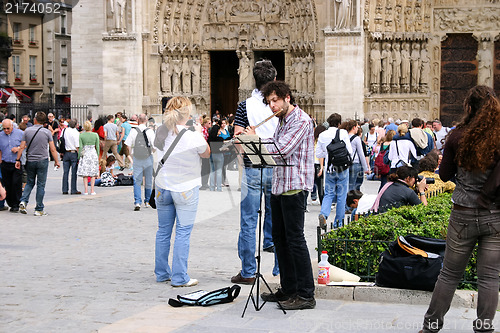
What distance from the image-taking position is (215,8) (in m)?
28.1

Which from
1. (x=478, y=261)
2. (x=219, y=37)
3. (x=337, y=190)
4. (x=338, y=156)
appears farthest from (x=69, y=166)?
(x=478, y=261)

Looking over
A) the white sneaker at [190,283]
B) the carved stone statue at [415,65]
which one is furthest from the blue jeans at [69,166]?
the carved stone statue at [415,65]

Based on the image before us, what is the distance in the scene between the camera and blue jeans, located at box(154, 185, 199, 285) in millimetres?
8406

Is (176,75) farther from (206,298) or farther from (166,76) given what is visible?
(206,298)

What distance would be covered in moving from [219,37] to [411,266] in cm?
2150

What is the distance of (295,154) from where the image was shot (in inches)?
291

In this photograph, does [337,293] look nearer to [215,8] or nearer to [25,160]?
[25,160]

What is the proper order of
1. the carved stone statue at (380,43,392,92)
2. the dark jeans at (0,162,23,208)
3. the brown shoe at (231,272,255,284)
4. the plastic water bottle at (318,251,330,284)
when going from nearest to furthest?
the plastic water bottle at (318,251,330,284) → the brown shoe at (231,272,255,284) → the dark jeans at (0,162,23,208) → the carved stone statue at (380,43,392,92)

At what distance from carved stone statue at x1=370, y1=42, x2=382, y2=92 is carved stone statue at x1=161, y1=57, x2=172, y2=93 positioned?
6844mm

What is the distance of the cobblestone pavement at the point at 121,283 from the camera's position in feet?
22.6

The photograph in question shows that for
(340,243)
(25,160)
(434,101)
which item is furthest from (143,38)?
(340,243)

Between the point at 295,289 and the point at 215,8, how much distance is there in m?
21.7

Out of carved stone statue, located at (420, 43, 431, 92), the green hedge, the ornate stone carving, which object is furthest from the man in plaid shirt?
the ornate stone carving

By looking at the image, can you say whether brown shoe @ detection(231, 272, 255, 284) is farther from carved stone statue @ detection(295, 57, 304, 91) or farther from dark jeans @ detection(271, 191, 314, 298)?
carved stone statue @ detection(295, 57, 304, 91)
